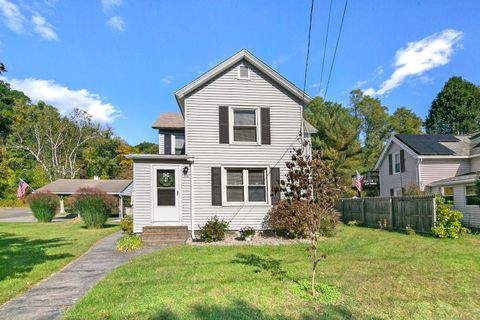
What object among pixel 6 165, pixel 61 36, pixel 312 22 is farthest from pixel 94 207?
pixel 6 165

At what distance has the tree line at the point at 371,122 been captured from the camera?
33.5 metres

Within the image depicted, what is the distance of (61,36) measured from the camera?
42.4 feet

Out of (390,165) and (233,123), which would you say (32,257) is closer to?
(233,123)

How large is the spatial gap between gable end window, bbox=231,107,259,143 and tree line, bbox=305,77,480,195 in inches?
691

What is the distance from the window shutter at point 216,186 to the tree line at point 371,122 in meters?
18.5

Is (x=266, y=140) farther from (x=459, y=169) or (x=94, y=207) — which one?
(x=459, y=169)

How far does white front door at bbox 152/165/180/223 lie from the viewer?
37.4 ft

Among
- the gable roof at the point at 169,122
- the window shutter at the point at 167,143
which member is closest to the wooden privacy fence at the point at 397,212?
the gable roof at the point at 169,122

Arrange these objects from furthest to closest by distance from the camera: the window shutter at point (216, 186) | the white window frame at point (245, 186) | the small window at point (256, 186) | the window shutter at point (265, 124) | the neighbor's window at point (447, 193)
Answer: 1. the neighbor's window at point (447, 193)
2. the window shutter at point (265, 124)
3. the small window at point (256, 186)
4. the white window frame at point (245, 186)
5. the window shutter at point (216, 186)

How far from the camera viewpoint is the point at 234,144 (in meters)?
12.0

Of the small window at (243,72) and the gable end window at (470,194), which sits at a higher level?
the small window at (243,72)

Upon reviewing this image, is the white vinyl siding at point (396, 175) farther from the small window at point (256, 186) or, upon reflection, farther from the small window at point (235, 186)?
the small window at point (235, 186)

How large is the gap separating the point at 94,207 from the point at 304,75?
42.3 feet

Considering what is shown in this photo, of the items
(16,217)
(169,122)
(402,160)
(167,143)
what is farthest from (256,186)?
(16,217)
